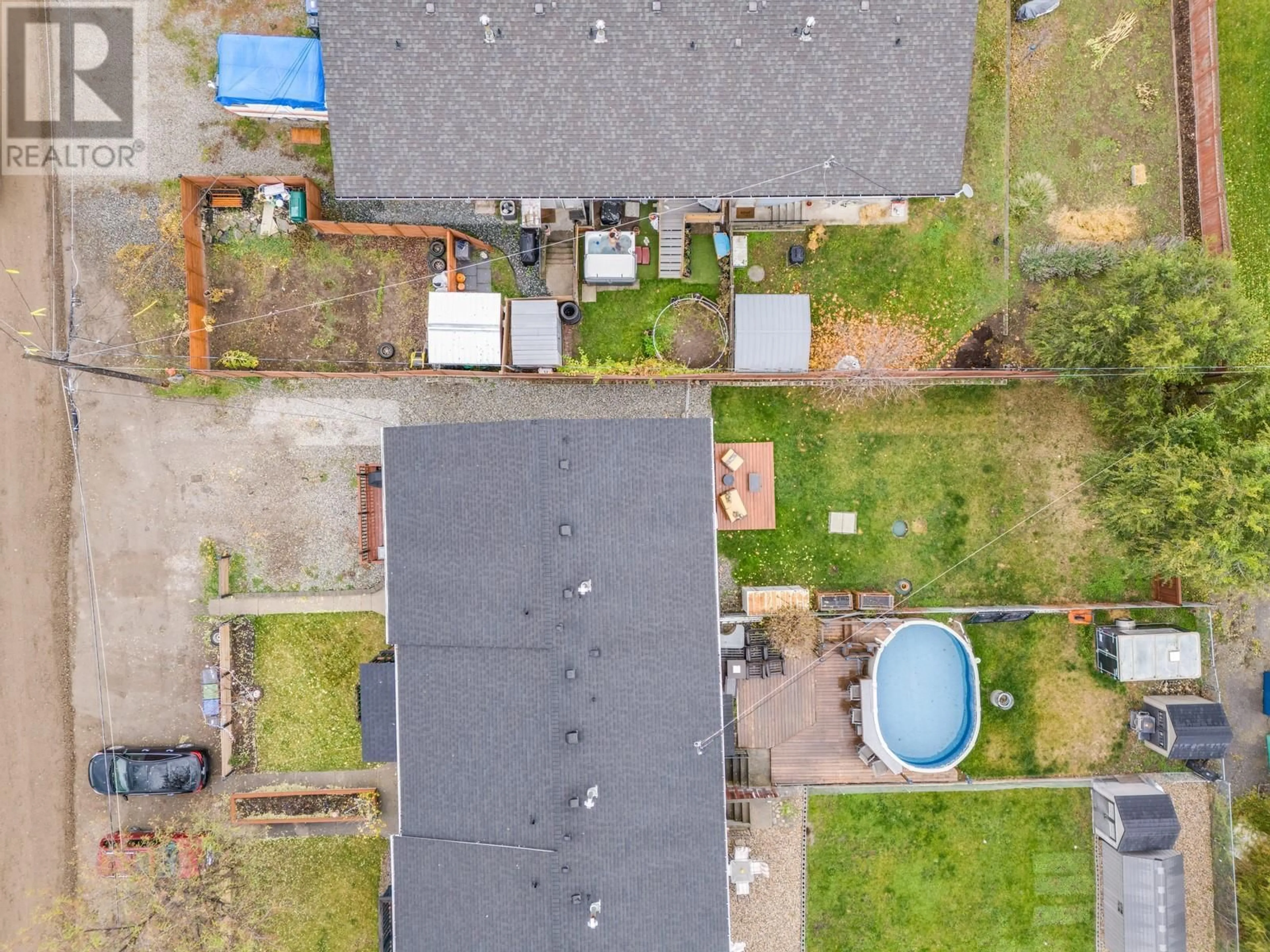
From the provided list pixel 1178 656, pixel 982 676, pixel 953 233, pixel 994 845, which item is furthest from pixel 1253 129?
pixel 994 845

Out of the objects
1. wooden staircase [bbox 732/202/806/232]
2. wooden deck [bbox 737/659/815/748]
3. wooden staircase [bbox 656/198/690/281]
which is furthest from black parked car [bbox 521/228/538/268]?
wooden deck [bbox 737/659/815/748]

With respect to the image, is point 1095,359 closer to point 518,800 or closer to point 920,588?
point 920,588

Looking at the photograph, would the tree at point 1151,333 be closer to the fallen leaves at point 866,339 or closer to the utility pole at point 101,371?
the fallen leaves at point 866,339

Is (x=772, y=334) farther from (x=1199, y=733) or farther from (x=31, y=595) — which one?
(x=31, y=595)

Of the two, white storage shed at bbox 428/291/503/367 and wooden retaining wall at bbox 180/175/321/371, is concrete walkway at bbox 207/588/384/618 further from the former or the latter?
white storage shed at bbox 428/291/503/367

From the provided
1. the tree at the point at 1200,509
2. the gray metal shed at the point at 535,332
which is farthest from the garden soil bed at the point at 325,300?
the tree at the point at 1200,509

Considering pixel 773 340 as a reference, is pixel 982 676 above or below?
below

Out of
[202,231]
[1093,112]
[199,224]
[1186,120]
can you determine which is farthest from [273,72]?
[1186,120]
